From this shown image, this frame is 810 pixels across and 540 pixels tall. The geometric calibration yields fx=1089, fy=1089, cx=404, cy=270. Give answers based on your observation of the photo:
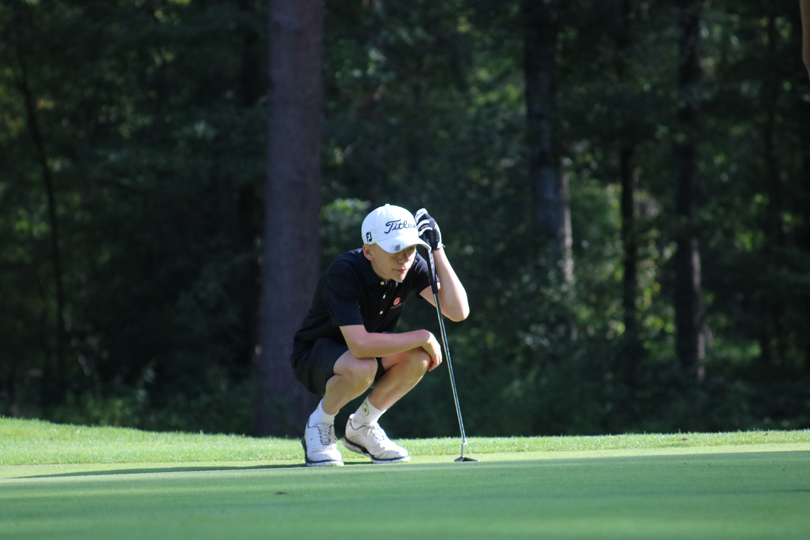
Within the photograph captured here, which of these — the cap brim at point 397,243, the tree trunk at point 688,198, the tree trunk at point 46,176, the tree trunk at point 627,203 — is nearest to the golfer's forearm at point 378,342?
the cap brim at point 397,243

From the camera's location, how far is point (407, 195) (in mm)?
17062

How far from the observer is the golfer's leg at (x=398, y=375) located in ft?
18.4

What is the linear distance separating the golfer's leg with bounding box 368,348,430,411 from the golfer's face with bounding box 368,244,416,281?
455 mm

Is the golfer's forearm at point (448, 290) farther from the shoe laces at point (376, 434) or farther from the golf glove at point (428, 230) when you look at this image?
the shoe laces at point (376, 434)

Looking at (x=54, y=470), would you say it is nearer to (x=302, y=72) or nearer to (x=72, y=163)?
(x=302, y=72)

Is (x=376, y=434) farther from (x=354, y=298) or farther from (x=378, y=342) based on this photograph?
(x=354, y=298)

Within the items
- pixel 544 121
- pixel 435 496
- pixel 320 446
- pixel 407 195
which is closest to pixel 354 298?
pixel 320 446

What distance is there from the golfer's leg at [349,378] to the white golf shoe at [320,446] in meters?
0.16

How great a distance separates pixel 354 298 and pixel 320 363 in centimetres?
43

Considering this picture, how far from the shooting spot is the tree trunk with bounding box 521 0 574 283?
1722 centimetres

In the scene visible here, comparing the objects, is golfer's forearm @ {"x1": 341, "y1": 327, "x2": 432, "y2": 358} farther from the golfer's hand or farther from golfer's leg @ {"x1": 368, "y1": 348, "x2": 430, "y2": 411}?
golfer's leg @ {"x1": 368, "y1": 348, "x2": 430, "y2": 411}

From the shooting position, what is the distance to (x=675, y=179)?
22094 millimetres

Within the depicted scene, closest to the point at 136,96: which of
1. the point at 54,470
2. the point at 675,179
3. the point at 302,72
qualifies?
the point at 302,72

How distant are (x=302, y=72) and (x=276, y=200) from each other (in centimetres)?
146
